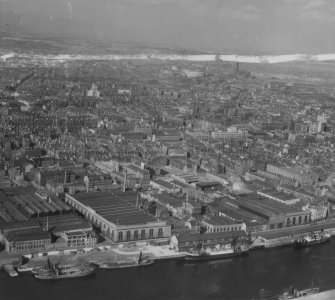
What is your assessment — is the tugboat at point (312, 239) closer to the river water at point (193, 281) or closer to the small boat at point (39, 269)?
the river water at point (193, 281)

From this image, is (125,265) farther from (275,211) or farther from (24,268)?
(275,211)

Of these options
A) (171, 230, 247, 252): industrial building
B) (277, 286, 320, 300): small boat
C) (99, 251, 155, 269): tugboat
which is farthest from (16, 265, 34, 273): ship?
(277, 286, 320, 300): small boat

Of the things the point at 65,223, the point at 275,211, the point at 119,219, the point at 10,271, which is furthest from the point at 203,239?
the point at 10,271

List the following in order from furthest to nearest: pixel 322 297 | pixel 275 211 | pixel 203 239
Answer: pixel 275 211 → pixel 203 239 → pixel 322 297

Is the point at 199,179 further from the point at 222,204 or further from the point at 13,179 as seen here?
the point at 13,179

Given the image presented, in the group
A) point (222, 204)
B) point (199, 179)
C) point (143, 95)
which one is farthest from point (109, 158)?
point (143, 95)

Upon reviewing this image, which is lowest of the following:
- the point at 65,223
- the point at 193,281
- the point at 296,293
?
the point at 193,281
